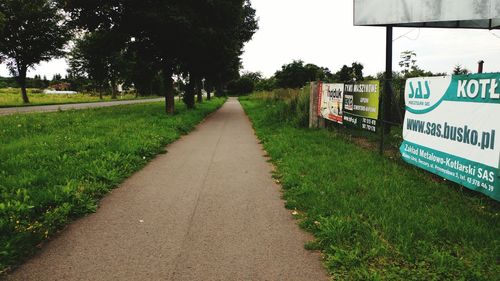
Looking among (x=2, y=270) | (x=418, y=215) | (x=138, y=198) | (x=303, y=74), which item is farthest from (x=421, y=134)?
(x=303, y=74)

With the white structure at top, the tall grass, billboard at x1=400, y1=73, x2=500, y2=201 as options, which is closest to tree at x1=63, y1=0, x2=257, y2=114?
the tall grass

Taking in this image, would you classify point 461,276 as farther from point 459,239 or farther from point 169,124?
point 169,124

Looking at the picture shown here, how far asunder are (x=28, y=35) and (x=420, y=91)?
40.1 m

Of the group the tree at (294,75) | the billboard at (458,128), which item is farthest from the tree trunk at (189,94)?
the tree at (294,75)

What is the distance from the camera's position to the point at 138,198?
5.66 meters

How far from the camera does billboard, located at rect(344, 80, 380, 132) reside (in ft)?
28.0

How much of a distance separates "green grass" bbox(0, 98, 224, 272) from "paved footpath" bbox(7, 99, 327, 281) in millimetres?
227

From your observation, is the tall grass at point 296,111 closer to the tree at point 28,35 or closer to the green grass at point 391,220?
the green grass at point 391,220

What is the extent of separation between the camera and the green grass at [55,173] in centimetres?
405

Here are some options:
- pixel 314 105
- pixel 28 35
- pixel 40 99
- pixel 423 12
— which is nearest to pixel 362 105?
pixel 314 105

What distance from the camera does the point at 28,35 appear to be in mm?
35688

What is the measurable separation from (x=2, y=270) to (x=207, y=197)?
2.92m

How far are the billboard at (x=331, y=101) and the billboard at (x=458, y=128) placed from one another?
4264 millimetres

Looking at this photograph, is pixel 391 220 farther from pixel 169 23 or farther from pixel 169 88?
pixel 169 88
